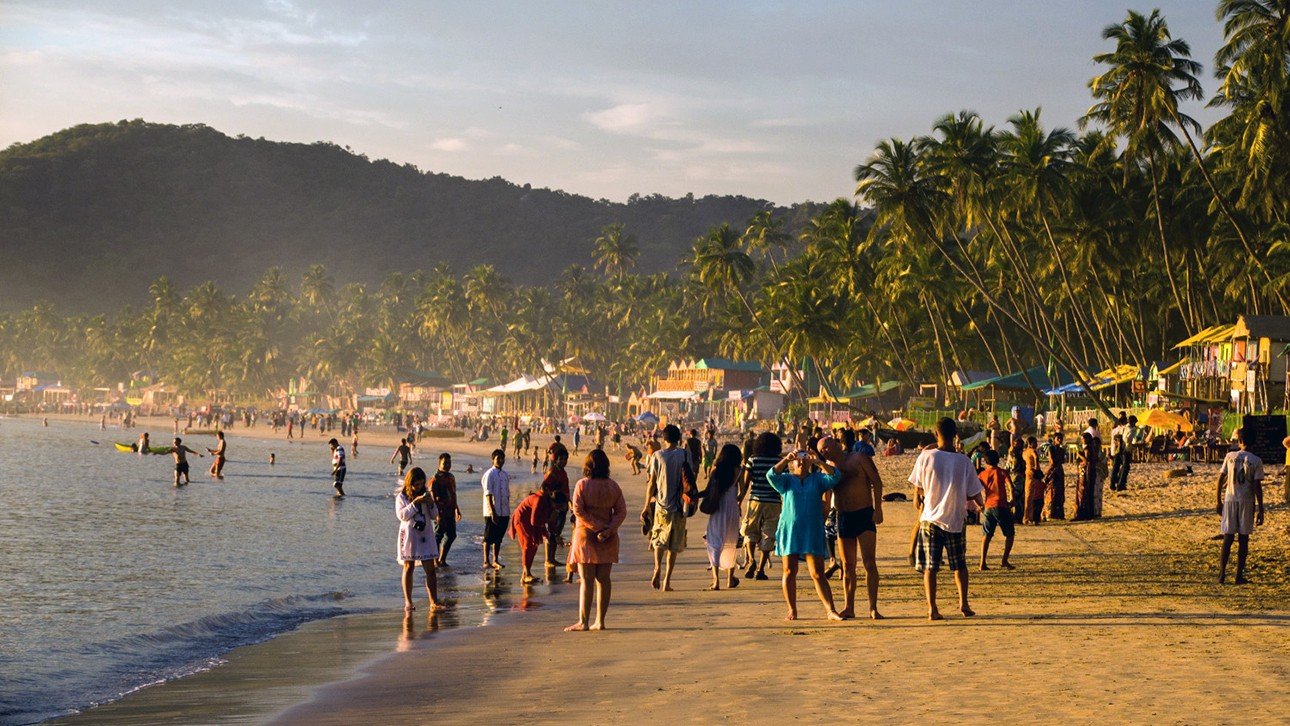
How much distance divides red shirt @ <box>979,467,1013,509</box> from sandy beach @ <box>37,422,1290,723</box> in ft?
2.73

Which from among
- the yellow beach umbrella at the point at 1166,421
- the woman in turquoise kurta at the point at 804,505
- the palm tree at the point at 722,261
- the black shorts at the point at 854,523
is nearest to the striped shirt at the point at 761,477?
the woman in turquoise kurta at the point at 804,505

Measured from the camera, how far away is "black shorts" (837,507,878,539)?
1098 centimetres

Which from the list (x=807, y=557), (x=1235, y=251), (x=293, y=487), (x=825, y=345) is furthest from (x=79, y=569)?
(x=825, y=345)

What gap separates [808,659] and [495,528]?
837 cm

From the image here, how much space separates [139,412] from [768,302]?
10137cm

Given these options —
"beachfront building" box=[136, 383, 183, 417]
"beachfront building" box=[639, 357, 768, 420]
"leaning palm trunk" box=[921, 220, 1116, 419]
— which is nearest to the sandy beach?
"leaning palm trunk" box=[921, 220, 1116, 419]

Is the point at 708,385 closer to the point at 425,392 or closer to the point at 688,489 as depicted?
the point at 425,392

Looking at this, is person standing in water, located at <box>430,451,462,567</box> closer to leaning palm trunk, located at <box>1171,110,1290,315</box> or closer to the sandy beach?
the sandy beach

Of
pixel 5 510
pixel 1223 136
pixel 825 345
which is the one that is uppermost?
pixel 1223 136

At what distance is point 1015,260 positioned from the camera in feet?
189

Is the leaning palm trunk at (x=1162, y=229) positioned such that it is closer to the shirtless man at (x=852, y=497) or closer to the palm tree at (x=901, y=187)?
the palm tree at (x=901, y=187)

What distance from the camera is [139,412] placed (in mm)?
156625

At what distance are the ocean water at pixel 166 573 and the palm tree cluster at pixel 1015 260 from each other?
27.1m

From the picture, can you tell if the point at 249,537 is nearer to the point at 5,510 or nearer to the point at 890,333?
the point at 5,510
